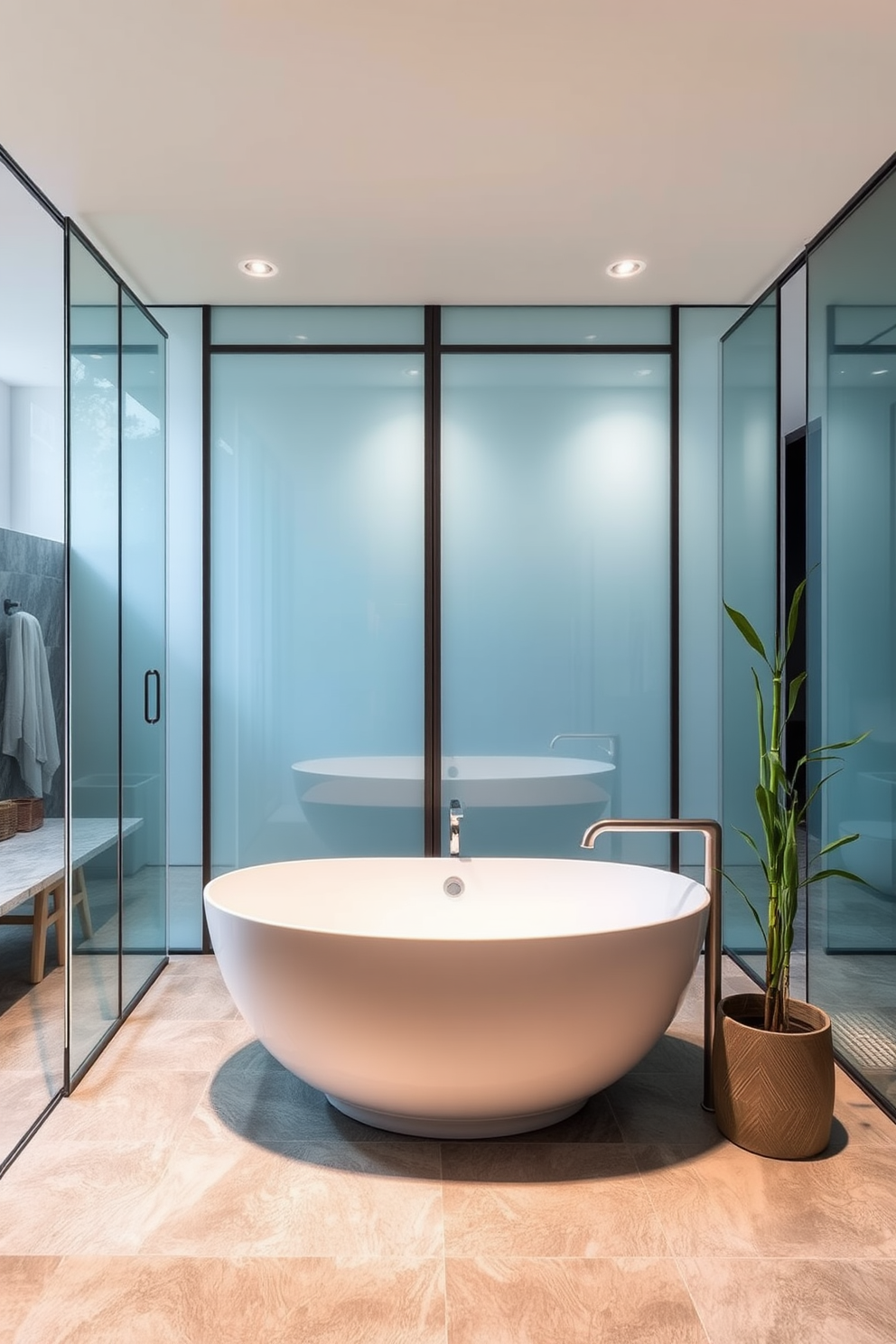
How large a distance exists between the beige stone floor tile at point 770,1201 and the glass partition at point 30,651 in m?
1.64

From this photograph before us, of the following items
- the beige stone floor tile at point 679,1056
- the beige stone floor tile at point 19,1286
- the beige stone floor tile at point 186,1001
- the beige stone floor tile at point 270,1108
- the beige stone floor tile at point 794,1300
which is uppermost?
the beige stone floor tile at point 186,1001

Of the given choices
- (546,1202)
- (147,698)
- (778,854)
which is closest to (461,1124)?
(546,1202)

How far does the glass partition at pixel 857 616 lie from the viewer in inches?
98.4

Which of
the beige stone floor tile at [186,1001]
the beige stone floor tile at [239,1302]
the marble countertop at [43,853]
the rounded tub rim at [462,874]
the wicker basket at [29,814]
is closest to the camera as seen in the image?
the beige stone floor tile at [239,1302]

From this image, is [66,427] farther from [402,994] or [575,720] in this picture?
[575,720]

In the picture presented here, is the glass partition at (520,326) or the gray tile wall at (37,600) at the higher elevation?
the glass partition at (520,326)

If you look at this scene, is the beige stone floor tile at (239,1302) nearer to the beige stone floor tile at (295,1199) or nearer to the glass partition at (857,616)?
the beige stone floor tile at (295,1199)

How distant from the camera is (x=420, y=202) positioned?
2799mm

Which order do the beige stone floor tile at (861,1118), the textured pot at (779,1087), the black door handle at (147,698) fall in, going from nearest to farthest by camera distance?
the textured pot at (779,1087), the beige stone floor tile at (861,1118), the black door handle at (147,698)

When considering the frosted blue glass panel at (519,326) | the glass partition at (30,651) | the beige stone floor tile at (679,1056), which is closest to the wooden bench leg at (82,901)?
the glass partition at (30,651)

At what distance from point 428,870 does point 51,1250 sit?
1.56 metres

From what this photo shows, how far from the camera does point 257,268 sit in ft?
10.8

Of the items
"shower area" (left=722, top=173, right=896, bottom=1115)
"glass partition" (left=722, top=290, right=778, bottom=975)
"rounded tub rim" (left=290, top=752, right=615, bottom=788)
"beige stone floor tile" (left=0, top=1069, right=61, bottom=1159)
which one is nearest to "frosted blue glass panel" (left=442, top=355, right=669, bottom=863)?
"rounded tub rim" (left=290, top=752, right=615, bottom=788)

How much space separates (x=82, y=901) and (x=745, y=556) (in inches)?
106
